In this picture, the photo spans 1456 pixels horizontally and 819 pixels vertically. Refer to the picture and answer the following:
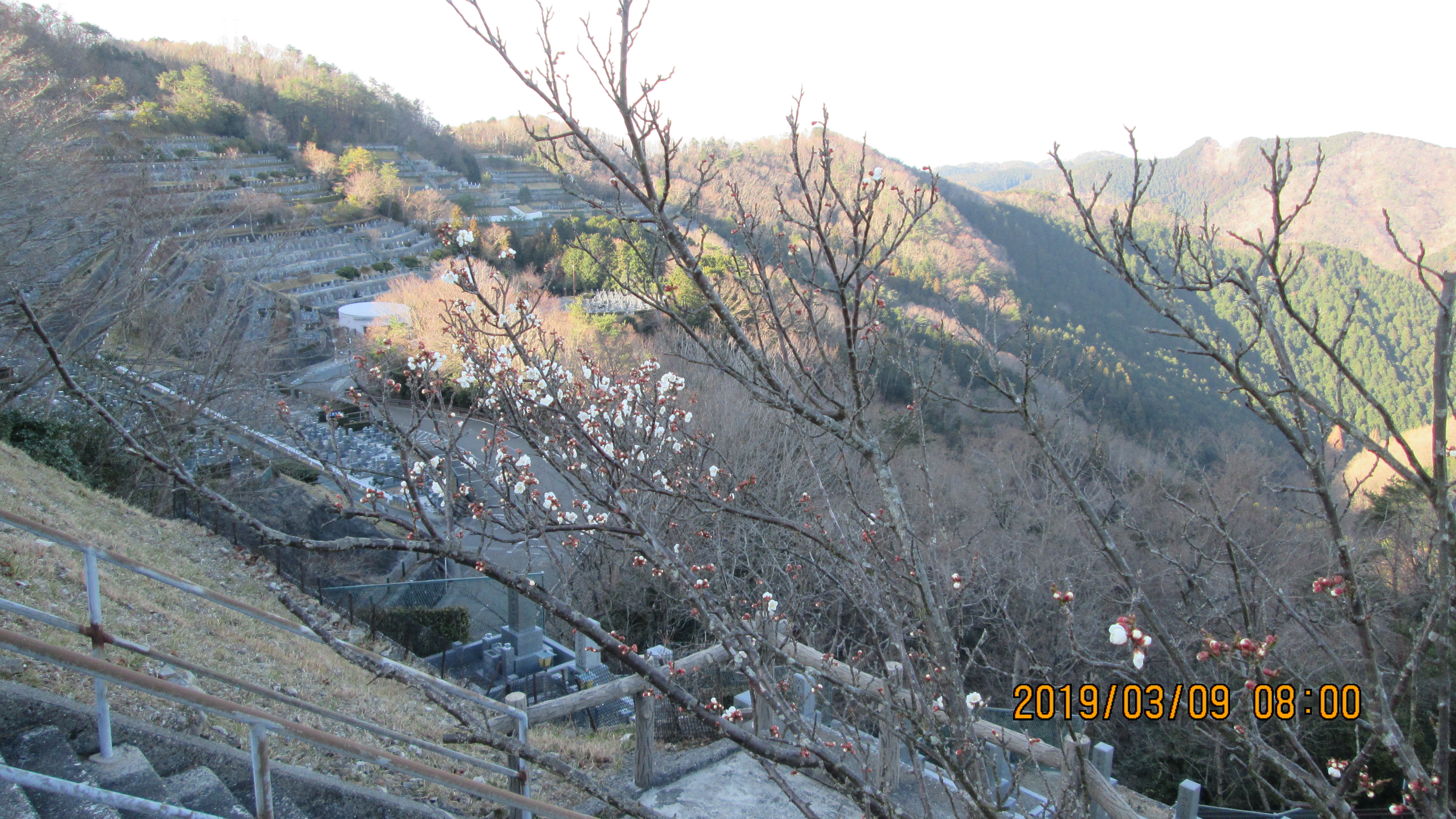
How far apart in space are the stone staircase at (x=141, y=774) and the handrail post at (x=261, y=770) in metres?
0.80

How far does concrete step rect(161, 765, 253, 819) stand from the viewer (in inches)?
101

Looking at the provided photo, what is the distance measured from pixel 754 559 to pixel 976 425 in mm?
17318

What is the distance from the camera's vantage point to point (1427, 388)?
1.88m

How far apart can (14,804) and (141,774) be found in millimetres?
458

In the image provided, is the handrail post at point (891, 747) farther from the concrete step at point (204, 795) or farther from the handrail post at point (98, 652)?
the handrail post at point (98, 652)

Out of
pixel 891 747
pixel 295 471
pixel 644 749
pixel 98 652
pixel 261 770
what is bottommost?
pixel 295 471

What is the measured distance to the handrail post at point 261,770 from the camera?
173 cm

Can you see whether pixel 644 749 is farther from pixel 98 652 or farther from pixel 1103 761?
pixel 98 652

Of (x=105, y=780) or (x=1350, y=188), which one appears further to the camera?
(x=1350, y=188)

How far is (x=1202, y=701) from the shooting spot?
190cm

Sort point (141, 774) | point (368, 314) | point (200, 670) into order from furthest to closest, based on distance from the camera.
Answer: point (368, 314)
point (141, 774)
point (200, 670)

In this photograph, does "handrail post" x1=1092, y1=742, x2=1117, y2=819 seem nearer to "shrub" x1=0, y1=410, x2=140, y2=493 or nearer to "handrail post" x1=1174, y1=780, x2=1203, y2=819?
"handrail post" x1=1174, y1=780, x2=1203, y2=819

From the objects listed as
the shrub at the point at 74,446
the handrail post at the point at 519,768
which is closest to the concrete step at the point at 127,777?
the handrail post at the point at 519,768

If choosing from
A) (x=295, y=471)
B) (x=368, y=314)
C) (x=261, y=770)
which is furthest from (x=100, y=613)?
(x=368, y=314)
